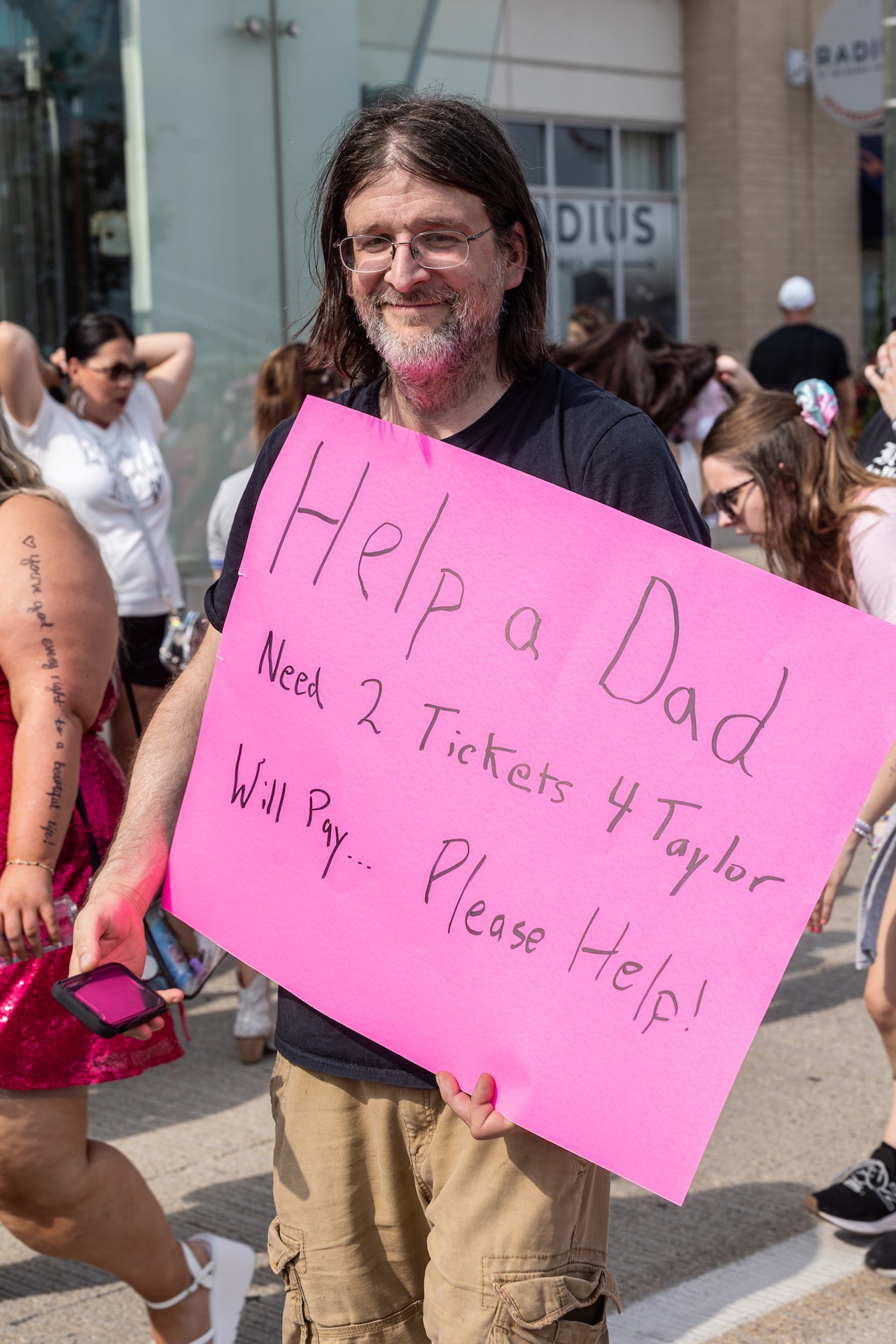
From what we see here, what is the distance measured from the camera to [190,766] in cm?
239

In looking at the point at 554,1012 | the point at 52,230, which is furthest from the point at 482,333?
the point at 52,230

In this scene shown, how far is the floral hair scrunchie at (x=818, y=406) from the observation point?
11.9 ft

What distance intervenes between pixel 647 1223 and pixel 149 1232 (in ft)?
4.28

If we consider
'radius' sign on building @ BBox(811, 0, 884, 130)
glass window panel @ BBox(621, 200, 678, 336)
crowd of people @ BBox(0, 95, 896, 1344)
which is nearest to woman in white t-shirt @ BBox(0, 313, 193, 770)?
crowd of people @ BBox(0, 95, 896, 1344)

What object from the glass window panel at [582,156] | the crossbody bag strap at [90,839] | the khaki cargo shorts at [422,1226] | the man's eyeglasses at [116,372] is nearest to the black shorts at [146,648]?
the man's eyeglasses at [116,372]

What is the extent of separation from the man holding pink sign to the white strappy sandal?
811 mm

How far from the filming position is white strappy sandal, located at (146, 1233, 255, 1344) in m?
3.11

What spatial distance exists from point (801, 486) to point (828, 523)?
13 cm

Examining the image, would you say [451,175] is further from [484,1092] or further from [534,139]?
[534,139]

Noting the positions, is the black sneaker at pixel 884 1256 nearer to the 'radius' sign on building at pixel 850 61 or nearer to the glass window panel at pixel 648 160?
the 'radius' sign on building at pixel 850 61

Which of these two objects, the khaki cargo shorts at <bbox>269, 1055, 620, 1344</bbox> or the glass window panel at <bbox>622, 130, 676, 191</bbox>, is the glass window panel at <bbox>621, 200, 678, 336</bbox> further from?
the khaki cargo shorts at <bbox>269, 1055, 620, 1344</bbox>

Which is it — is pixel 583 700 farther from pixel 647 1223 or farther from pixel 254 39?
pixel 254 39

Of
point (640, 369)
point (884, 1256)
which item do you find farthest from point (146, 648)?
point (884, 1256)

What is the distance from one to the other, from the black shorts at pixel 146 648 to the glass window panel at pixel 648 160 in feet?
39.0
